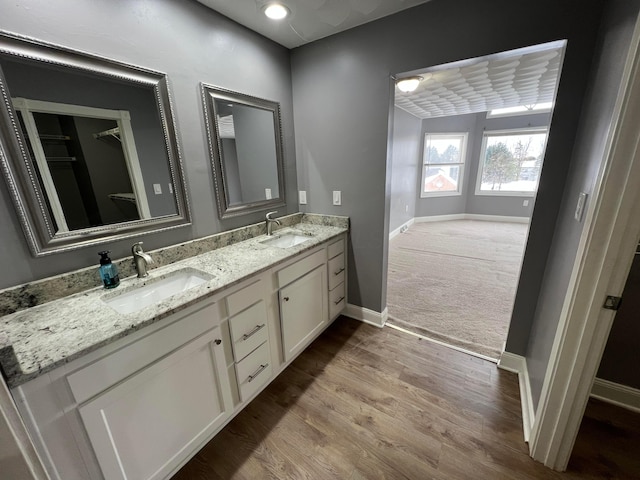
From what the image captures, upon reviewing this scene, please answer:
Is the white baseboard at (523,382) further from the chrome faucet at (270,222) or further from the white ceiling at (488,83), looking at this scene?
the chrome faucet at (270,222)

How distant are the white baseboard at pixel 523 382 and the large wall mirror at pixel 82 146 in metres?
2.30

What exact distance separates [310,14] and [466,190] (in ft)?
19.3

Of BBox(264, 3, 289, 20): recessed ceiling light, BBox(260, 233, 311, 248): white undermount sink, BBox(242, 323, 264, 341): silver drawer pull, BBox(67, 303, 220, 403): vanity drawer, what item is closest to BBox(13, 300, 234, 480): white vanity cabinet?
BBox(67, 303, 220, 403): vanity drawer

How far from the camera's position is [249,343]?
147cm

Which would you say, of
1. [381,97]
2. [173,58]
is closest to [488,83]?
[381,97]

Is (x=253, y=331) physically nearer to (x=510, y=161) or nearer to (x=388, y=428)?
(x=388, y=428)

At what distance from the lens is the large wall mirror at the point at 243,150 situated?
1.73 metres

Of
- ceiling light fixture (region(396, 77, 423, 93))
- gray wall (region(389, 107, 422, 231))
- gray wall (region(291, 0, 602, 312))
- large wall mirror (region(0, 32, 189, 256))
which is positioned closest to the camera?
large wall mirror (region(0, 32, 189, 256))

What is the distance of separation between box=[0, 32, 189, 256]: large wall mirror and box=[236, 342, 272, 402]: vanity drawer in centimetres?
92

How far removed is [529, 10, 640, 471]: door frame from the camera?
2.83ft

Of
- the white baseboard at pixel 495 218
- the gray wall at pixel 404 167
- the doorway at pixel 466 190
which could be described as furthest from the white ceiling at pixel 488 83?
the white baseboard at pixel 495 218

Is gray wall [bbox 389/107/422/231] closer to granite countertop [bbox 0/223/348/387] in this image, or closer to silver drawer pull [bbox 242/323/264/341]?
silver drawer pull [bbox 242/323/264/341]

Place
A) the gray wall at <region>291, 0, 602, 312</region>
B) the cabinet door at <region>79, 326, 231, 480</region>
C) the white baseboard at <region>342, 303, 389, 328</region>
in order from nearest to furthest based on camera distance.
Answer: the cabinet door at <region>79, 326, 231, 480</region> < the gray wall at <region>291, 0, 602, 312</region> < the white baseboard at <region>342, 303, 389, 328</region>

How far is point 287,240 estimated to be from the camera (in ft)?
7.20
